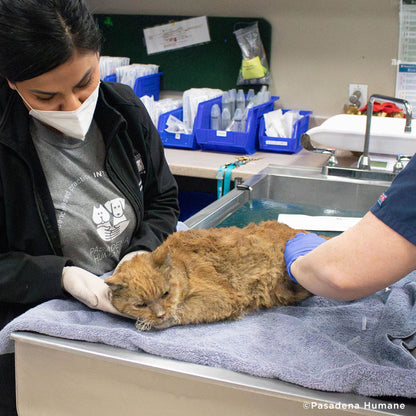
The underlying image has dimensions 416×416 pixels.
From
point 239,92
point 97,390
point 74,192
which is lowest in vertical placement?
point 97,390

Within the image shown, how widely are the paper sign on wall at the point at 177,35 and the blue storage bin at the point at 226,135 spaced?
60 centimetres

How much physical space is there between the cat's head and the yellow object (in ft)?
6.96

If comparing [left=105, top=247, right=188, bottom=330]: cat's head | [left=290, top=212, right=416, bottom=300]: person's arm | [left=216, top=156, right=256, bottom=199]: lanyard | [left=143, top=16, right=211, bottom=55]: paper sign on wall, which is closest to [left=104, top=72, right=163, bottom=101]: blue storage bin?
[left=143, top=16, right=211, bottom=55]: paper sign on wall

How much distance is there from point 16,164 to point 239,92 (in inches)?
79.7

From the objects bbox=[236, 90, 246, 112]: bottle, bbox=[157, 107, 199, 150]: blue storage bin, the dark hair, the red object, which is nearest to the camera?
the dark hair

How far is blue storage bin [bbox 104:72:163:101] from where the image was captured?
3.02 meters

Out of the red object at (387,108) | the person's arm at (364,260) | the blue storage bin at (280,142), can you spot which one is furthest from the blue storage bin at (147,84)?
the person's arm at (364,260)

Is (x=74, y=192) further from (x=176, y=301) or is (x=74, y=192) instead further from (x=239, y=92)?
(x=239, y=92)

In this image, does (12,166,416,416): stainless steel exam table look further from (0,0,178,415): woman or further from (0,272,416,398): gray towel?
(0,0,178,415): woman

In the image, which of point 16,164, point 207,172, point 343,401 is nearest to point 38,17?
point 16,164

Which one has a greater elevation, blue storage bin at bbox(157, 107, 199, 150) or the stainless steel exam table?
blue storage bin at bbox(157, 107, 199, 150)

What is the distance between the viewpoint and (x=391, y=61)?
2846 millimetres

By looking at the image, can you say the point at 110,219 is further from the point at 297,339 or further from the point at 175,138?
the point at 175,138

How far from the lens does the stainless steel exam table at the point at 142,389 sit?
0.79m
